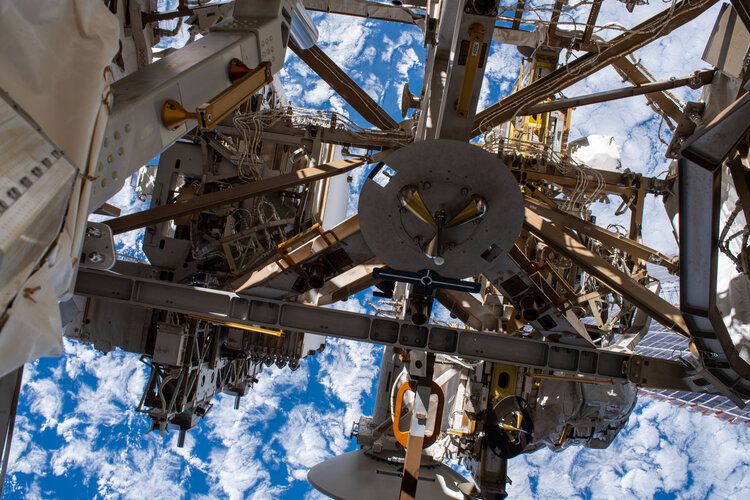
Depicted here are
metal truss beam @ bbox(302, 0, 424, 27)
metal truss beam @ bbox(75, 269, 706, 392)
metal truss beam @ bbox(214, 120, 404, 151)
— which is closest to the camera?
metal truss beam @ bbox(75, 269, 706, 392)

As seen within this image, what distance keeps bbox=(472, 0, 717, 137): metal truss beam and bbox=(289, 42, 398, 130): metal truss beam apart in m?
1.52

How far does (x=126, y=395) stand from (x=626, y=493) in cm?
2598

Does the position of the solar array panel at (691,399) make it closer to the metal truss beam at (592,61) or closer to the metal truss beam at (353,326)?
the metal truss beam at (353,326)

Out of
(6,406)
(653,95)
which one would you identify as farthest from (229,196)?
(653,95)

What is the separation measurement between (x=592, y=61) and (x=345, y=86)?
3.53 m

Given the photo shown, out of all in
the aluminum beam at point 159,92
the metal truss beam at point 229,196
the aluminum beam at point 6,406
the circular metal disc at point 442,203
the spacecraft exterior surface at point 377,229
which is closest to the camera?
the spacecraft exterior surface at point 377,229

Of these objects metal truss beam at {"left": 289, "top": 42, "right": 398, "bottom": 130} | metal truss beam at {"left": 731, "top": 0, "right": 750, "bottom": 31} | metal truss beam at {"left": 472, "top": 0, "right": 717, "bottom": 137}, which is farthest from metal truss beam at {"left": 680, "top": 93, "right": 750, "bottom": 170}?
metal truss beam at {"left": 289, "top": 42, "right": 398, "bottom": 130}

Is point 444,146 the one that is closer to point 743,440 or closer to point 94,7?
point 94,7

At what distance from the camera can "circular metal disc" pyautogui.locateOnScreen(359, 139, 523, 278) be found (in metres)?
5.30

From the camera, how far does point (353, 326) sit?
6.66 metres

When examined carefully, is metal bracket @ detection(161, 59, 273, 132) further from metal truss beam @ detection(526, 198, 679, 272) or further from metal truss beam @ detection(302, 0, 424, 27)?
metal truss beam @ detection(302, 0, 424, 27)

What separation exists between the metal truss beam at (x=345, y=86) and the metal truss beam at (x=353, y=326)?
3415mm

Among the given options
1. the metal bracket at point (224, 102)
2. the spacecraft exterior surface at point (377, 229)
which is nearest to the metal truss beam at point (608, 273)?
the spacecraft exterior surface at point (377, 229)

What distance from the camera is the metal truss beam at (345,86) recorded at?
8.49 metres
